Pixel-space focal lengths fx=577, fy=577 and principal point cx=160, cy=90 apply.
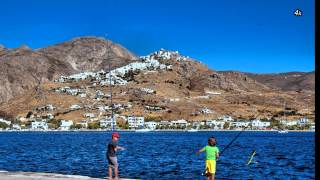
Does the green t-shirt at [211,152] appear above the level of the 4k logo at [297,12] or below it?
below

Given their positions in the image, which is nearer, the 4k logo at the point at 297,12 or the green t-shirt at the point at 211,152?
the 4k logo at the point at 297,12

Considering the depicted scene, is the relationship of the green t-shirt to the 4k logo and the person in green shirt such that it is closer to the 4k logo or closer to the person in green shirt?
the person in green shirt

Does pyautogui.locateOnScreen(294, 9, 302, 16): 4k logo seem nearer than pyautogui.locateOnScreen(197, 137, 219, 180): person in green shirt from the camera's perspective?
Yes

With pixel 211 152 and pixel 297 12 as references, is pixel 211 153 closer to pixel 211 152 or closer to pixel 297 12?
pixel 211 152

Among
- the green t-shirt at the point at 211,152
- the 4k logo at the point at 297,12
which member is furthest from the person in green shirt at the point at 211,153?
the 4k logo at the point at 297,12

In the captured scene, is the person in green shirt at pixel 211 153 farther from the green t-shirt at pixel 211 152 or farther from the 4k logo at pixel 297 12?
the 4k logo at pixel 297 12

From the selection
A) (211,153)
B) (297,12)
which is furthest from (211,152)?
(297,12)

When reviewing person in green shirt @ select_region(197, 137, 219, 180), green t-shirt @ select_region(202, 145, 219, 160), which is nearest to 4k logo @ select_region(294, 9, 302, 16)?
person in green shirt @ select_region(197, 137, 219, 180)

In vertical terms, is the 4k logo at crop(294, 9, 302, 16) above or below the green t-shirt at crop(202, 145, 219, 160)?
above

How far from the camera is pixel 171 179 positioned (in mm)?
50375

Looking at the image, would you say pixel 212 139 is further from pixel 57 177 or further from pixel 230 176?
pixel 230 176

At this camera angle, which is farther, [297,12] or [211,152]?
[211,152]

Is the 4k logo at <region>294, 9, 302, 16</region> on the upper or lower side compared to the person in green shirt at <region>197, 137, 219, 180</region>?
upper
